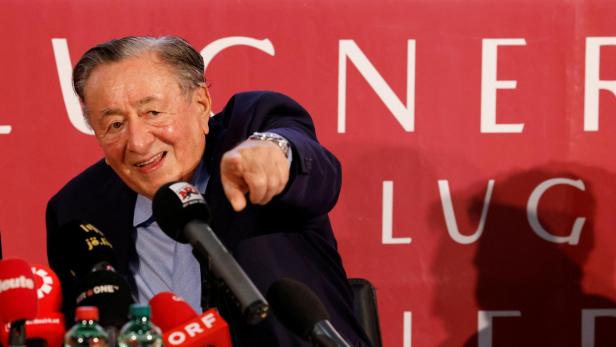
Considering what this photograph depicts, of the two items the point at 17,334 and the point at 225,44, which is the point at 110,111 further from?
the point at 225,44

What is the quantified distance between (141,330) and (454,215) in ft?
5.92

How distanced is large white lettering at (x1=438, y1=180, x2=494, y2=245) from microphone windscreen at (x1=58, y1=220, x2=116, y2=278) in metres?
1.58

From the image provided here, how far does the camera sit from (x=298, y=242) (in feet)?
6.69

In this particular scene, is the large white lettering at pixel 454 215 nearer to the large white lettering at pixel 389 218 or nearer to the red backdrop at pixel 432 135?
→ the red backdrop at pixel 432 135

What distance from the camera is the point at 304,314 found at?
135cm

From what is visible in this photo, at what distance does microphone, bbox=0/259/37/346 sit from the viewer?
1305 millimetres

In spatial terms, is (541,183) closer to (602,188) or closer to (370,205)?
(602,188)

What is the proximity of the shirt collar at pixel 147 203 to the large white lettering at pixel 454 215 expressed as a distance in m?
1.06

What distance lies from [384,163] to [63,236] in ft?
4.97

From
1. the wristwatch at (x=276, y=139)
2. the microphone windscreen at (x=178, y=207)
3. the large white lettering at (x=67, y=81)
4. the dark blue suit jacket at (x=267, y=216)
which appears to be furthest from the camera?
the large white lettering at (x=67, y=81)

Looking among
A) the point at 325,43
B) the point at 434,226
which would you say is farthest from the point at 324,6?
the point at 434,226

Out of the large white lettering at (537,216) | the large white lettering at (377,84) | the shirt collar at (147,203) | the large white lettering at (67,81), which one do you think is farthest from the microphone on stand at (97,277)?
the large white lettering at (537,216)

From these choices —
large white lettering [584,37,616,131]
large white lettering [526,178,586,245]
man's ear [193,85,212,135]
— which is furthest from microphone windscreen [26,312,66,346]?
large white lettering [584,37,616,131]

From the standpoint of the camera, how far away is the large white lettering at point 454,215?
3.01 meters
